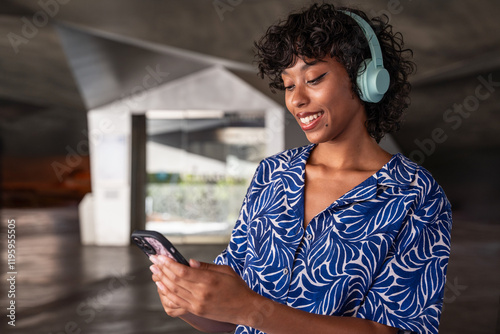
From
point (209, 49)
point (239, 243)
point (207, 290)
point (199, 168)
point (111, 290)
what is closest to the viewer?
point (207, 290)

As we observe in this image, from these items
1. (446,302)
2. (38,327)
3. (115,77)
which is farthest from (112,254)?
(446,302)

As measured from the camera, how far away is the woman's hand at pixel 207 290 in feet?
2.52

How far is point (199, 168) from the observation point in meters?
9.91

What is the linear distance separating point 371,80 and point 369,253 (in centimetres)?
33

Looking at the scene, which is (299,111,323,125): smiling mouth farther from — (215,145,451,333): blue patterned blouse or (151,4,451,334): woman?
(215,145,451,333): blue patterned blouse

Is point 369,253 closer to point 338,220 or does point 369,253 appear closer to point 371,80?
point 338,220

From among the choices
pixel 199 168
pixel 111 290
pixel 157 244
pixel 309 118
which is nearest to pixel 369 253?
pixel 309 118

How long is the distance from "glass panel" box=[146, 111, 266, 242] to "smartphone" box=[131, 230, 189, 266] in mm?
8795

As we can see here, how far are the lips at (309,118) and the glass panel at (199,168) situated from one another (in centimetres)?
866

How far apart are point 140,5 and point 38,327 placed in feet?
10.9

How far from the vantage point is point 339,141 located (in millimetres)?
1081

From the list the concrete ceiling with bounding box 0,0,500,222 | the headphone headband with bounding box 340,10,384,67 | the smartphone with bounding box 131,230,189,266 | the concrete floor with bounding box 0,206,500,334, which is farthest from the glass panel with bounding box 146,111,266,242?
the smartphone with bounding box 131,230,189,266

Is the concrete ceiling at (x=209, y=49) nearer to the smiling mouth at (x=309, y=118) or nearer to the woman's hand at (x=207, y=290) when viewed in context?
the smiling mouth at (x=309, y=118)

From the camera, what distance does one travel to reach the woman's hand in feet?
2.52
